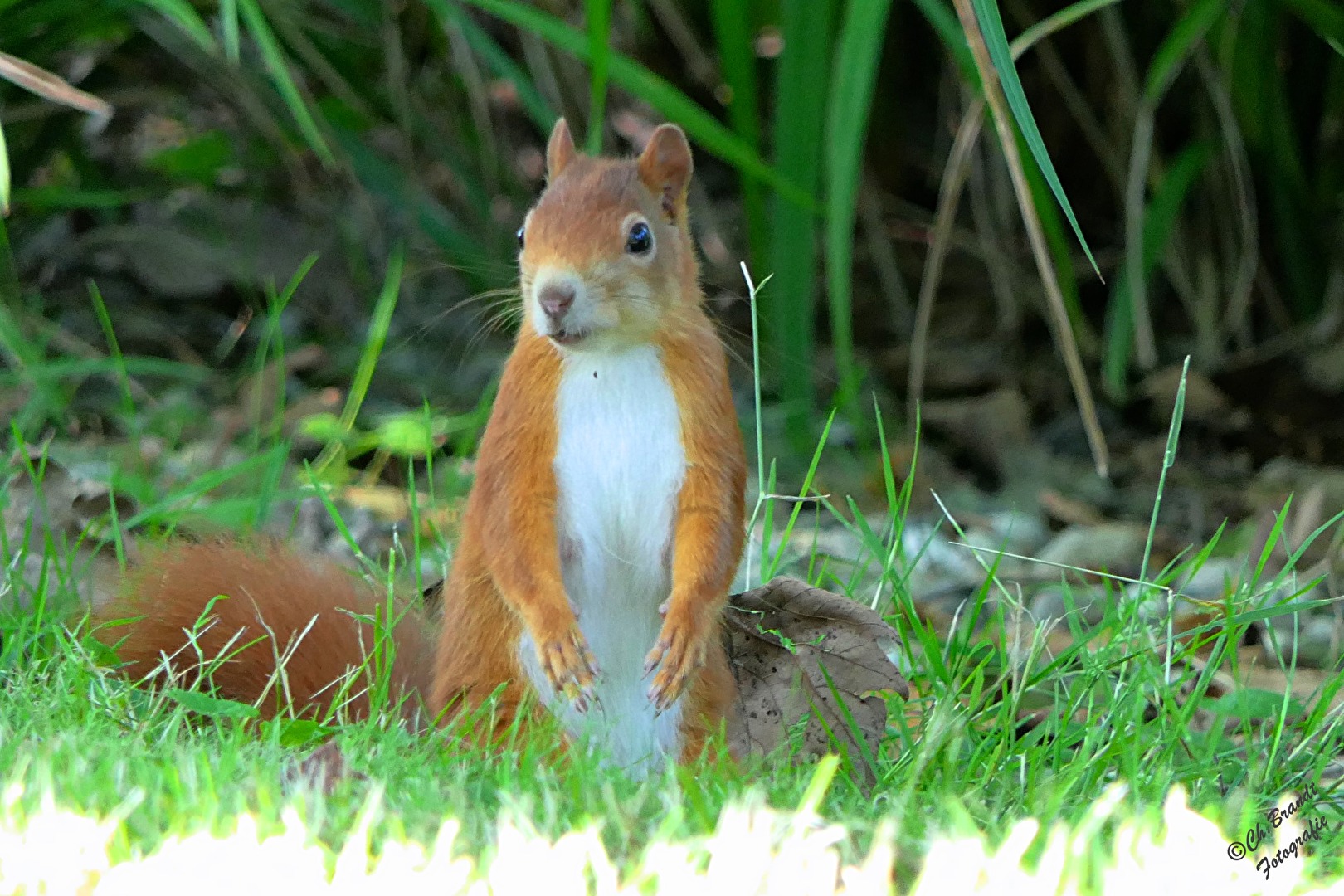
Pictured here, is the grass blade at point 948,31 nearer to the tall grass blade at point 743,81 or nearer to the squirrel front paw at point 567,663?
the tall grass blade at point 743,81

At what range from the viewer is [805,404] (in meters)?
3.77

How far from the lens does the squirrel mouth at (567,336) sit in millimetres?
2049

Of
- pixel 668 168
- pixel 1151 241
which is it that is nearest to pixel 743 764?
pixel 668 168

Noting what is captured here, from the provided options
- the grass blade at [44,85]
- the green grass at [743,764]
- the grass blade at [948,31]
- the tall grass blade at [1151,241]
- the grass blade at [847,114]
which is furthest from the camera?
the tall grass blade at [1151,241]

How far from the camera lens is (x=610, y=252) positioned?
83.8 inches

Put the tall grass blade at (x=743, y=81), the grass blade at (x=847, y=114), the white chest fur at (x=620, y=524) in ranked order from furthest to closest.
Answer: the tall grass blade at (x=743, y=81) → the grass blade at (x=847, y=114) → the white chest fur at (x=620, y=524)

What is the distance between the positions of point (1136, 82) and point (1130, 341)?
0.67m

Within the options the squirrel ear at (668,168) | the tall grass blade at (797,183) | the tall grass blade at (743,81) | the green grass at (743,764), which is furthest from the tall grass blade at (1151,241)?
the squirrel ear at (668,168)

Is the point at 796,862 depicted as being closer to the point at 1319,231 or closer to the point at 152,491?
the point at 152,491

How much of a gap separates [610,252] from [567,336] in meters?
0.14

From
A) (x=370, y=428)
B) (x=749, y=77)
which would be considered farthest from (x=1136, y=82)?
(x=370, y=428)

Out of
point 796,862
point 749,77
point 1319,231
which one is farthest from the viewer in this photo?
point 1319,231

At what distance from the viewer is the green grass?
5.17 ft

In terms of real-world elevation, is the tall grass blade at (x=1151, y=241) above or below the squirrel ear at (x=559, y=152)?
below
